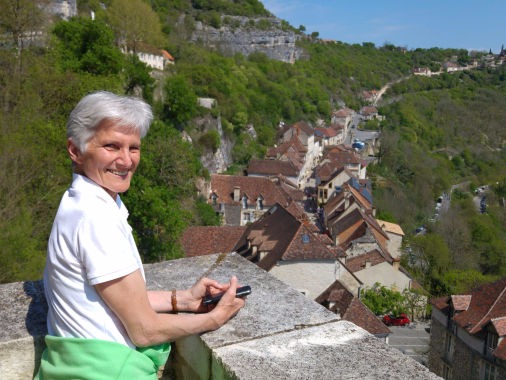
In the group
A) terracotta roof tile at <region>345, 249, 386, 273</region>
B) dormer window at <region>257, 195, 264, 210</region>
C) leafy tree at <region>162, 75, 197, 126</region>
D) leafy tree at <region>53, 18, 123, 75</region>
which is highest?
leafy tree at <region>53, 18, 123, 75</region>

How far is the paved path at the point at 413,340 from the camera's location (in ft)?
83.3

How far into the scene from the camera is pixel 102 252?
7.08 feet

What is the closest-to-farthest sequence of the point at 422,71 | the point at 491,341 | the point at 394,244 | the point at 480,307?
the point at 491,341, the point at 480,307, the point at 394,244, the point at 422,71

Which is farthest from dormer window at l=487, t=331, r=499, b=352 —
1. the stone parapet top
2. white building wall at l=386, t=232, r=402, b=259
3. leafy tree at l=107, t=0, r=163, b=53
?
leafy tree at l=107, t=0, r=163, b=53

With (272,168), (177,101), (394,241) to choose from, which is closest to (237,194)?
(177,101)

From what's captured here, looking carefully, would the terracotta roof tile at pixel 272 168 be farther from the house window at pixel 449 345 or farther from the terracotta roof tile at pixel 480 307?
the house window at pixel 449 345

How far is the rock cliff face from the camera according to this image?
82.2 metres

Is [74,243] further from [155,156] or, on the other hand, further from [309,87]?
[309,87]

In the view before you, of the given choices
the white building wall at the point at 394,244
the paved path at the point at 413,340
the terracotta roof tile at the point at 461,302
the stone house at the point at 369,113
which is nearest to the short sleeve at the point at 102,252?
the terracotta roof tile at the point at 461,302

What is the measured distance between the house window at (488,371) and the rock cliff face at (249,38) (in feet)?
223

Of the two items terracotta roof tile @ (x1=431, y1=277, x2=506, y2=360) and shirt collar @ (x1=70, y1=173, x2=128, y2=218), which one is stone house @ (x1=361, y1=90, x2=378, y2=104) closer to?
terracotta roof tile @ (x1=431, y1=277, x2=506, y2=360)

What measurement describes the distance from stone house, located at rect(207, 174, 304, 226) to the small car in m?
11.4

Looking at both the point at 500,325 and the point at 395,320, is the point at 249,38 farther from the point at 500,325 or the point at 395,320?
the point at 500,325

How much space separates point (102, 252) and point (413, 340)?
89.4ft
